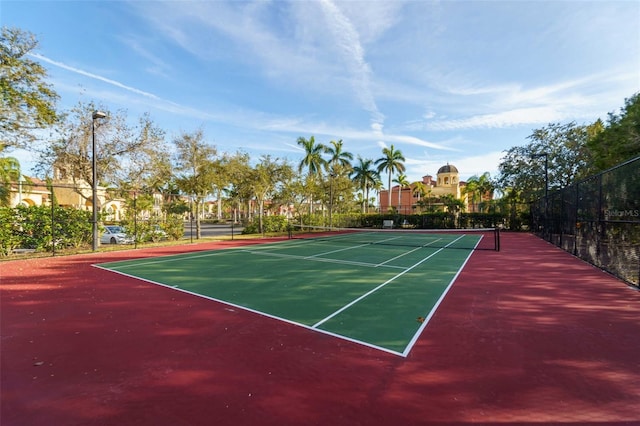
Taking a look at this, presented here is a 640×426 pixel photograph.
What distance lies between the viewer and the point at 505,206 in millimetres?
33156

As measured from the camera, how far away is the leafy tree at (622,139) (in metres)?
15.0

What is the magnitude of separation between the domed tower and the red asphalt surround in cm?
7004

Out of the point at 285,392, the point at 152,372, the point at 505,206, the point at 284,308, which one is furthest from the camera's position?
the point at 505,206

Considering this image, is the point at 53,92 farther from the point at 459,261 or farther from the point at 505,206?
Answer: the point at 505,206

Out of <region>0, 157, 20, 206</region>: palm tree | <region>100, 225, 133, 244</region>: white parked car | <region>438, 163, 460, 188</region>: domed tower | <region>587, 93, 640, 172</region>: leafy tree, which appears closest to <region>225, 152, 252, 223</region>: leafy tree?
<region>100, 225, 133, 244</region>: white parked car

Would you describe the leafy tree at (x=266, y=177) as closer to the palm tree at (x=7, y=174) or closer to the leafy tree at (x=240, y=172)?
the leafy tree at (x=240, y=172)

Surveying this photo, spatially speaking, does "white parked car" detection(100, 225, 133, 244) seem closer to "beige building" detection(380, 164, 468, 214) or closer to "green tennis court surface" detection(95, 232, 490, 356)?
"green tennis court surface" detection(95, 232, 490, 356)

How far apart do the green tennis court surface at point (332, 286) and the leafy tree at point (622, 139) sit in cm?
1051

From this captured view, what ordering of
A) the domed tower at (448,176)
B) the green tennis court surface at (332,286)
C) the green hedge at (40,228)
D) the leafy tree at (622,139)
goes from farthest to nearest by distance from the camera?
1. the domed tower at (448,176)
2. the leafy tree at (622,139)
3. the green hedge at (40,228)
4. the green tennis court surface at (332,286)

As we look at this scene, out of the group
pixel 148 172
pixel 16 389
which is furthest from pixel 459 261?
pixel 148 172

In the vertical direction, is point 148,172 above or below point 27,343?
above

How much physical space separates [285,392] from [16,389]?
306cm

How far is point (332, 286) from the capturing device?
7.97 m

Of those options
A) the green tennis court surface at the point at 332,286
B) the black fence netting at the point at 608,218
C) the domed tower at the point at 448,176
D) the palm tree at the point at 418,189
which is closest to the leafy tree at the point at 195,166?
the green tennis court surface at the point at 332,286
